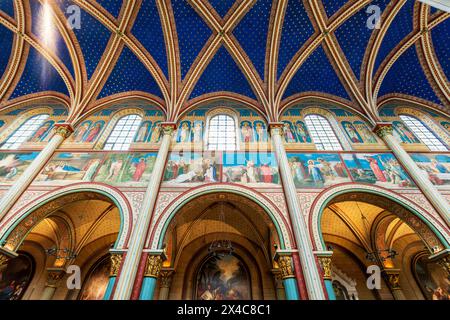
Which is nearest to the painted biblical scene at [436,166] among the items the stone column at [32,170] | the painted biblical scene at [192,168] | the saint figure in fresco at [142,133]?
the painted biblical scene at [192,168]

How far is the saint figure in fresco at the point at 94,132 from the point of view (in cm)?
1042

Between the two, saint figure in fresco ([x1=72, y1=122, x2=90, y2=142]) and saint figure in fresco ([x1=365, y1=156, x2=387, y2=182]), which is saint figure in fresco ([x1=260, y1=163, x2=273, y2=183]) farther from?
saint figure in fresco ([x1=72, y1=122, x2=90, y2=142])

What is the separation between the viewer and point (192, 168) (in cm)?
912

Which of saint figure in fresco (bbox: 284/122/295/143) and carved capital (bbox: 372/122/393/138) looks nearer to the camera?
carved capital (bbox: 372/122/393/138)

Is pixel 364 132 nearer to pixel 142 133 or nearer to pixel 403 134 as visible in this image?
pixel 403 134

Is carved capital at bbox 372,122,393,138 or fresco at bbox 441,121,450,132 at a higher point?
fresco at bbox 441,121,450,132

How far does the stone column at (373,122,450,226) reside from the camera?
7.33 metres

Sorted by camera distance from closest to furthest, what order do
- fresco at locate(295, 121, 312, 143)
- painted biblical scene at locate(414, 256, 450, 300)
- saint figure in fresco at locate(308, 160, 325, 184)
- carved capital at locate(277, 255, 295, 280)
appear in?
carved capital at locate(277, 255, 295, 280)
saint figure in fresco at locate(308, 160, 325, 184)
painted biblical scene at locate(414, 256, 450, 300)
fresco at locate(295, 121, 312, 143)

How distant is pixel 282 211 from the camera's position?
760cm

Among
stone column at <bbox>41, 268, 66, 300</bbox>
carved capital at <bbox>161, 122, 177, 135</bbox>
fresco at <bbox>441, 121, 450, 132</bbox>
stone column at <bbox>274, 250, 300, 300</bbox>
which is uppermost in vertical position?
fresco at <bbox>441, 121, 450, 132</bbox>

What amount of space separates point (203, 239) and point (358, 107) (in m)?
11.3

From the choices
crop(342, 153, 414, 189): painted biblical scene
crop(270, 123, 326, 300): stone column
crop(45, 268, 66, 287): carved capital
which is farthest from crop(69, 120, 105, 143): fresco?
crop(342, 153, 414, 189): painted biblical scene

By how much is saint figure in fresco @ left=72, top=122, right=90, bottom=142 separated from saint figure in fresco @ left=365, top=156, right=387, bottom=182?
13.1m
